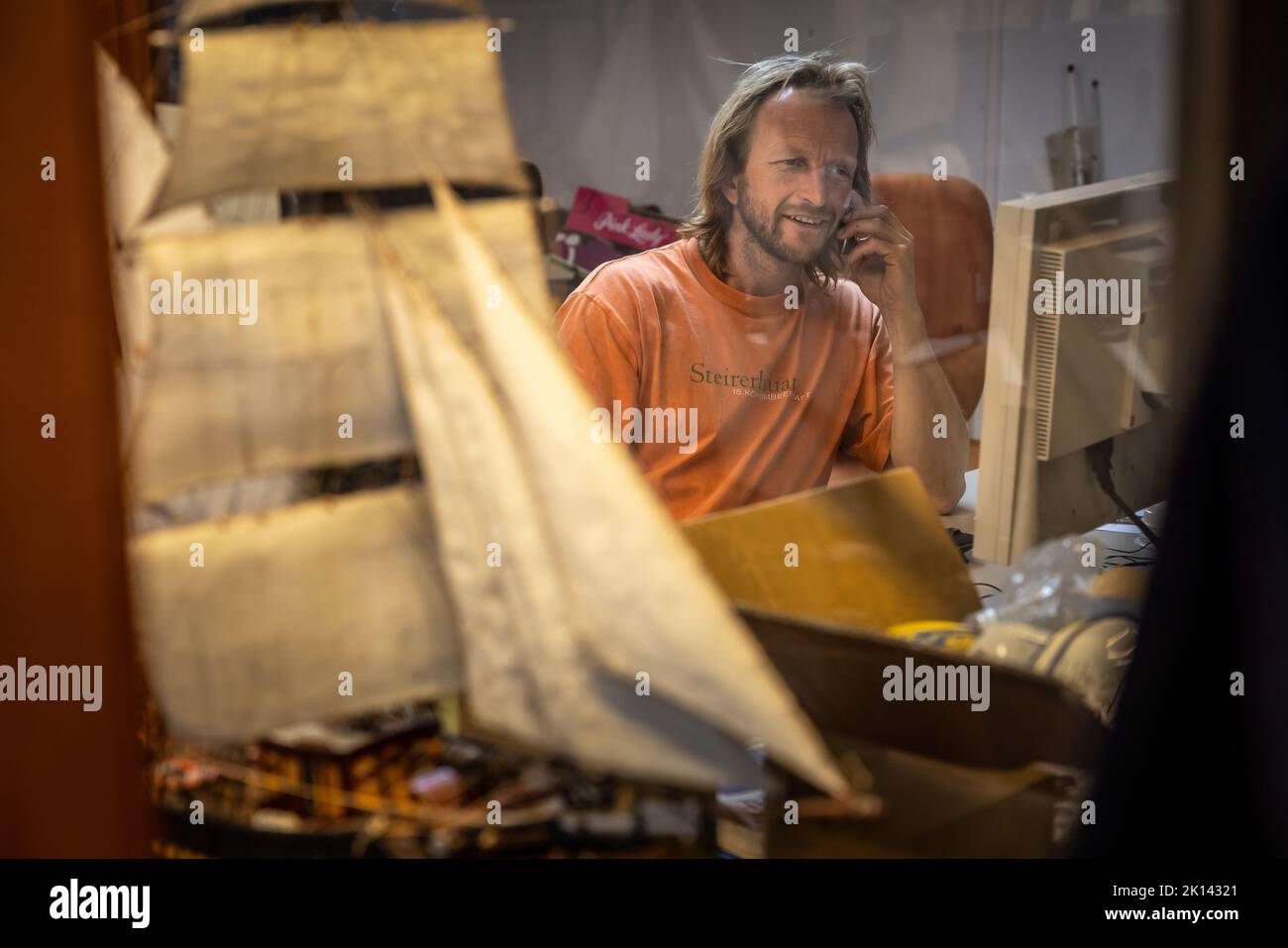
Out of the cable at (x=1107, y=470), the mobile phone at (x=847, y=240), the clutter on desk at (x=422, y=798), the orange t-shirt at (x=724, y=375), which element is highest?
the mobile phone at (x=847, y=240)

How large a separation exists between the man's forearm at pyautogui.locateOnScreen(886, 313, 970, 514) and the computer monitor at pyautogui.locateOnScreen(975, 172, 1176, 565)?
34 millimetres

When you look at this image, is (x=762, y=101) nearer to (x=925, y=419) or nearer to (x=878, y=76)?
(x=878, y=76)

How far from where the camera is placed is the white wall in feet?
4.15

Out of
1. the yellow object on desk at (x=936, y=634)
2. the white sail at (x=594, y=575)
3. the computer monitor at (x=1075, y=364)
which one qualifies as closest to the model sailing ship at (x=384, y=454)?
the white sail at (x=594, y=575)

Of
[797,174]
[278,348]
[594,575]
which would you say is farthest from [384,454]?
[797,174]

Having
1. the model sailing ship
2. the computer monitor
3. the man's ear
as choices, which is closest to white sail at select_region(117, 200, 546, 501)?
the model sailing ship

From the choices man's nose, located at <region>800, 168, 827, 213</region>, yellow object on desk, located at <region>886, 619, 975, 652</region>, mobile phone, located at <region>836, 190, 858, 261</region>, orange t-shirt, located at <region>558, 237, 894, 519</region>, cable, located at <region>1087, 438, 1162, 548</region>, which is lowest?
yellow object on desk, located at <region>886, 619, 975, 652</region>

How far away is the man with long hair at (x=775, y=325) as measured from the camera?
128 centimetres

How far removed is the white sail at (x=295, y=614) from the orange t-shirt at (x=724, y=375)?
0.89 feet

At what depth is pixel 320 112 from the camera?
1.22m

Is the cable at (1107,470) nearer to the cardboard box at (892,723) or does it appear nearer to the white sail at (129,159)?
the cardboard box at (892,723)

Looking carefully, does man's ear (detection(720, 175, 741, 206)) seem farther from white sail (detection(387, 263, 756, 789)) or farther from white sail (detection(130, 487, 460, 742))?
white sail (detection(130, 487, 460, 742))
